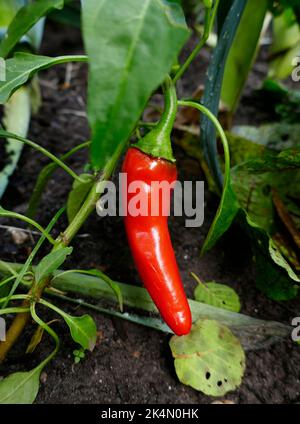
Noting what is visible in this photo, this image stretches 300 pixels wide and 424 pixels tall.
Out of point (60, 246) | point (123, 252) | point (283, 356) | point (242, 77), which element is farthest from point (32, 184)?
point (283, 356)

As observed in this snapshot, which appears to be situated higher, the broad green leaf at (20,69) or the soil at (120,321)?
the broad green leaf at (20,69)

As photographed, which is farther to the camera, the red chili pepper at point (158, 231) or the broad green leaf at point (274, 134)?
the broad green leaf at point (274, 134)

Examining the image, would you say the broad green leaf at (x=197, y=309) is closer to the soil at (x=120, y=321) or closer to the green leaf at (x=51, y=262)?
the soil at (x=120, y=321)

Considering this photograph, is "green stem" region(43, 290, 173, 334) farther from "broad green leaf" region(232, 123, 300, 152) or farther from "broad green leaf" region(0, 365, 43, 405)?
"broad green leaf" region(232, 123, 300, 152)

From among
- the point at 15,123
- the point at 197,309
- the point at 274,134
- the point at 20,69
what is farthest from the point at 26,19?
the point at 274,134

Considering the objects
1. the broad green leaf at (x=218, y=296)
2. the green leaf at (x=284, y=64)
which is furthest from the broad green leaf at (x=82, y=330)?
the green leaf at (x=284, y=64)

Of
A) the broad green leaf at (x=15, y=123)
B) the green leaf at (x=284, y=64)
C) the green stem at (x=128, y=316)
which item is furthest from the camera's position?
the green leaf at (x=284, y=64)

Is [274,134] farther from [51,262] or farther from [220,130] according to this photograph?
[51,262]

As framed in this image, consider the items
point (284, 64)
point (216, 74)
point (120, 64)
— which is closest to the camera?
point (120, 64)
